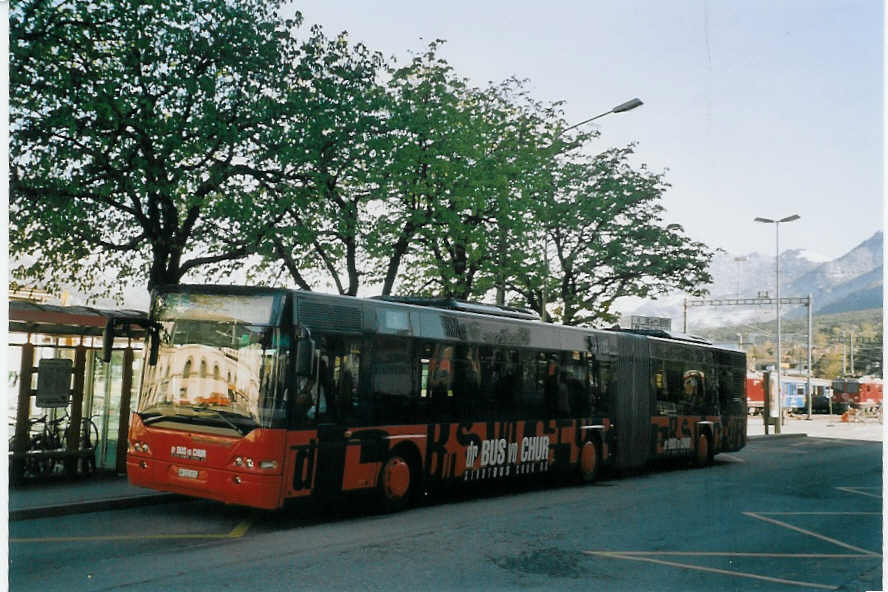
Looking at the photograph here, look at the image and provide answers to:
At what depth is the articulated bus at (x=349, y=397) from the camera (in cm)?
982

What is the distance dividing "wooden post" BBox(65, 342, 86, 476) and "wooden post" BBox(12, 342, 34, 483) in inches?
25.6

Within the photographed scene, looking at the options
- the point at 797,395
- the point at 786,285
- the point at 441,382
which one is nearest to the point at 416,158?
the point at 441,382

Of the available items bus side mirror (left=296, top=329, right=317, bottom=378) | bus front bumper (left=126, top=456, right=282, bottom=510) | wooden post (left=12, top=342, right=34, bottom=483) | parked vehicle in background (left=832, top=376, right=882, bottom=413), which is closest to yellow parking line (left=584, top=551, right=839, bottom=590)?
bus front bumper (left=126, top=456, right=282, bottom=510)

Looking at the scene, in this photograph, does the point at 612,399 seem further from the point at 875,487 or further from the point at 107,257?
the point at 107,257

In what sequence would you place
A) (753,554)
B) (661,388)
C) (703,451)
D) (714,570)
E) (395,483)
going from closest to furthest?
(714,570), (753,554), (395,483), (661,388), (703,451)

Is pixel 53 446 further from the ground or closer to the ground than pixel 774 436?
further from the ground

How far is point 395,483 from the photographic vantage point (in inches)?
453

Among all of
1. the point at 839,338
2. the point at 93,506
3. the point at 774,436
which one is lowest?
the point at 774,436

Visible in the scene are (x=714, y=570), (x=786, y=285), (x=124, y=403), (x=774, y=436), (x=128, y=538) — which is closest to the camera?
(x=714, y=570)

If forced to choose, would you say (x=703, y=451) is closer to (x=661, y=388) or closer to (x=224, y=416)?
(x=661, y=388)

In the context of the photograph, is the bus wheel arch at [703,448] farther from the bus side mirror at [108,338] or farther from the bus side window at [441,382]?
the bus side mirror at [108,338]

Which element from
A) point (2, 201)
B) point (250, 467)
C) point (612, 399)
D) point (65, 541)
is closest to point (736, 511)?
point (612, 399)

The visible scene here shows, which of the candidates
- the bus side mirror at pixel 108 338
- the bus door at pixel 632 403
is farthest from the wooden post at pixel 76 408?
the bus door at pixel 632 403

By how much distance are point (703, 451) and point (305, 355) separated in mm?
13248
